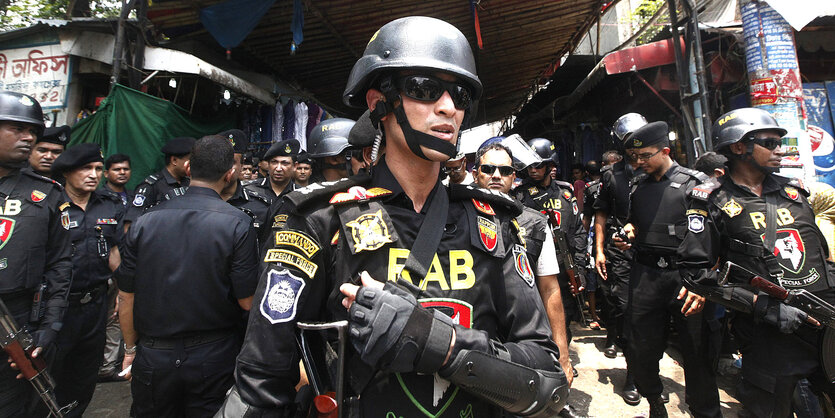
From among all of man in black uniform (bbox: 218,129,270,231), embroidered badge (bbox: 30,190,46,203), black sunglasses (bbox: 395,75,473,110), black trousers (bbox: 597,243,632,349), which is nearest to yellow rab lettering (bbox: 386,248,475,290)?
black sunglasses (bbox: 395,75,473,110)

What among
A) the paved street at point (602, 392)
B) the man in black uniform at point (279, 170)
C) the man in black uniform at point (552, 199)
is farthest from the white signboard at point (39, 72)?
the man in black uniform at point (552, 199)

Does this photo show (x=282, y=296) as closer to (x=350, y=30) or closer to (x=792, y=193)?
(x=792, y=193)

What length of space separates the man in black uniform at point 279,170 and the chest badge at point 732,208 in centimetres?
445

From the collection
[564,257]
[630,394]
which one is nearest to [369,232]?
[564,257]

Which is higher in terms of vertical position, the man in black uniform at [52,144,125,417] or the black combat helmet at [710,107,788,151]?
the black combat helmet at [710,107,788,151]

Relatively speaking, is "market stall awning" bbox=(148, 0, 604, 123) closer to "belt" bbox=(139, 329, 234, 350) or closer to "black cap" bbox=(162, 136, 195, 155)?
"black cap" bbox=(162, 136, 195, 155)

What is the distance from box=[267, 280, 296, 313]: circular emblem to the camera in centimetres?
137

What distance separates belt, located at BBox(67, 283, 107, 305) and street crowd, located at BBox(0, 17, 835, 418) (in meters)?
0.02

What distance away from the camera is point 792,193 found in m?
3.29

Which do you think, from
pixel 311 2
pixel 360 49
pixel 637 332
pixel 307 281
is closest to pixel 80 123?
pixel 311 2

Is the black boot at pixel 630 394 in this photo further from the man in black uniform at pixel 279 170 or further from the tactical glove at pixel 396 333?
the man in black uniform at pixel 279 170

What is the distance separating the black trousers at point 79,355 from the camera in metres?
3.52

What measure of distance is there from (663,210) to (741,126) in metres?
0.98

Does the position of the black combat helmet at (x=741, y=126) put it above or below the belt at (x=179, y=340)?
above
